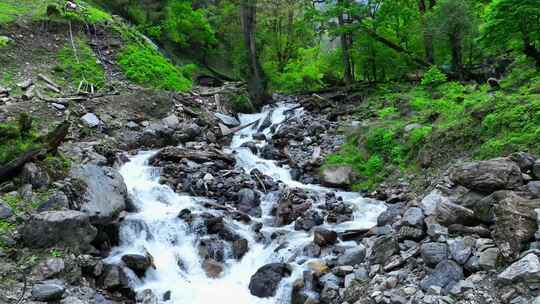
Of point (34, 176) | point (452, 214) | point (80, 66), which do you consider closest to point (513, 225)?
point (452, 214)

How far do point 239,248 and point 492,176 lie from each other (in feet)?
17.5

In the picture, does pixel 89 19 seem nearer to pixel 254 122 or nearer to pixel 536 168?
pixel 254 122

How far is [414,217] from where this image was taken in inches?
292

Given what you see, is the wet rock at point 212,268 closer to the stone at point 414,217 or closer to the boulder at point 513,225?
the stone at point 414,217

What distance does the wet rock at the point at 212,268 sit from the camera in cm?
864

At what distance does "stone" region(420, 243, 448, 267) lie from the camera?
623 cm

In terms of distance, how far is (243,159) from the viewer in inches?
582

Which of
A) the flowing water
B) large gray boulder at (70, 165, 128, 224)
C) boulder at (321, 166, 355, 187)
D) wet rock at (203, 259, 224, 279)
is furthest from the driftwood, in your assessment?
boulder at (321, 166, 355, 187)

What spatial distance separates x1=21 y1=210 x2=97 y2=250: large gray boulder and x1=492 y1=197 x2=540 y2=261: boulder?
23.2 feet

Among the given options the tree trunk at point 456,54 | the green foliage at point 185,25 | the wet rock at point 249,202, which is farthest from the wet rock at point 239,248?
the green foliage at point 185,25

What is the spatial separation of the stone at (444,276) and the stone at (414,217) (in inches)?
48.7

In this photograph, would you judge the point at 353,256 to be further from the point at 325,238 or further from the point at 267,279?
the point at 267,279

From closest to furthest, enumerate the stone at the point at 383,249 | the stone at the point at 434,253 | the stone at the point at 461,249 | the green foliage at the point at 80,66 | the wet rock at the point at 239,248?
the stone at the point at 461,249 → the stone at the point at 434,253 → the stone at the point at 383,249 → the wet rock at the point at 239,248 → the green foliage at the point at 80,66

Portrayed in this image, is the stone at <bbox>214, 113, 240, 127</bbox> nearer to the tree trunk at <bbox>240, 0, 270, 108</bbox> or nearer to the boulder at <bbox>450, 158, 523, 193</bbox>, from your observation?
the tree trunk at <bbox>240, 0, 270, 108</bbox>
